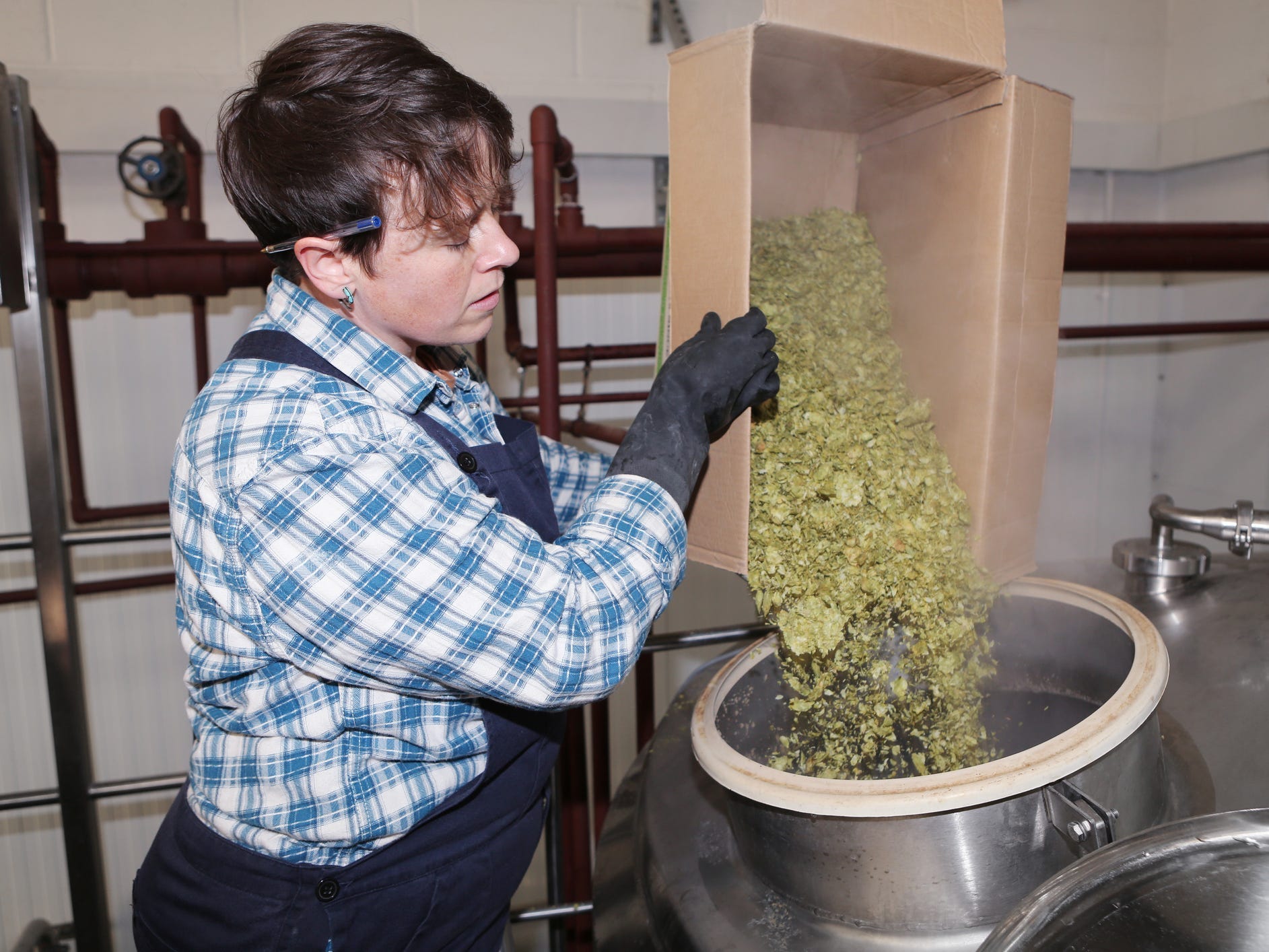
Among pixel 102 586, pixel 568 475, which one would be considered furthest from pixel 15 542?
pixel 568 475

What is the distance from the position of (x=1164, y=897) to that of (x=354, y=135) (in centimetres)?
82

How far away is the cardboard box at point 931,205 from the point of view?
2.63ft

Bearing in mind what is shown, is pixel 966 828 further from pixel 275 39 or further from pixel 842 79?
pixel 275 39

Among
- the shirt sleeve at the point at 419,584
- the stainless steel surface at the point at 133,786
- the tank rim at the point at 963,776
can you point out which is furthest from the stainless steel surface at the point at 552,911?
the shirt sleeve at the point at 419,584

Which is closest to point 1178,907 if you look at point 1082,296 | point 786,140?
point 786,140

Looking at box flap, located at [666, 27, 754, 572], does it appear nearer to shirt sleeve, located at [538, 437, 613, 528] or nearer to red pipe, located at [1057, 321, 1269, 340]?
shirt sleeve, located at [538, 437, 613, 528]

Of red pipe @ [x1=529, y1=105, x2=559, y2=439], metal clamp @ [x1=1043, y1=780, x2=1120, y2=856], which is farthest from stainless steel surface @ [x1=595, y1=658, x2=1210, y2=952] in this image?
red pipe @ [x1=529, y1=105, x2=559, y2=439]

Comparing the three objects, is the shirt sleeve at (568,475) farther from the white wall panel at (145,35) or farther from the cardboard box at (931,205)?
the white wall panel at (145,35)

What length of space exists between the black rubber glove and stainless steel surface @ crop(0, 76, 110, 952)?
0.97 m

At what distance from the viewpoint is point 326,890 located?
82cm

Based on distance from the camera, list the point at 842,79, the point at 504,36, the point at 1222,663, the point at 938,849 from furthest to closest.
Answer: the point at 504,36 → the point at 1222,663 → the point at 842,79 → the point at 938,849

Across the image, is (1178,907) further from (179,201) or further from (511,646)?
(179,201)

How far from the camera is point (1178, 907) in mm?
607

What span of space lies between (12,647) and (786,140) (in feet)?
7.22
